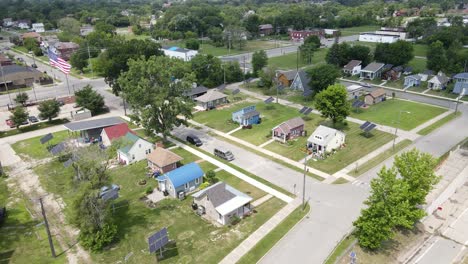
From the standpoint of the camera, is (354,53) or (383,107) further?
(354,53)

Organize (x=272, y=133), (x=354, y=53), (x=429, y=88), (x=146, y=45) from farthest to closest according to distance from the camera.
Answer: (x=354, y=53) < (x=146, y=45) < (x=429, y=88) < (x=272, y=133)

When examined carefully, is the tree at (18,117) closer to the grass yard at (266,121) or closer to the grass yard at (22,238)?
the grass yard at (22,238)

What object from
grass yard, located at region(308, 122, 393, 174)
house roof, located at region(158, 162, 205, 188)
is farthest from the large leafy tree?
grass yard, located at region(308, 122, 393, 174)

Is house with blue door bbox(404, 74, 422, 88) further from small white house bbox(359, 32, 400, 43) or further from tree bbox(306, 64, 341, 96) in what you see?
small white house bbox(359, 32, 400, 43)

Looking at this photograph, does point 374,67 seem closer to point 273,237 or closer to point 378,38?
point 378,38

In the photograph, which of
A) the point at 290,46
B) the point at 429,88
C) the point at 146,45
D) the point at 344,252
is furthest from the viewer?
the point at 290,46

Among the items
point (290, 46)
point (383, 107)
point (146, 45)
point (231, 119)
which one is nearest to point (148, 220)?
point (231, 119)

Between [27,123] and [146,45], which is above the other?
[146,45]

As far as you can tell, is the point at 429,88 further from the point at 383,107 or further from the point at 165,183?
the point at 165,183
